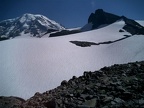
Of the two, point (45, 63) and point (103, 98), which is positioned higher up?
point (45, 63)

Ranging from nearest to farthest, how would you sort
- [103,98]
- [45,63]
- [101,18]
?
[103,98] < [45,63] < [101,18]

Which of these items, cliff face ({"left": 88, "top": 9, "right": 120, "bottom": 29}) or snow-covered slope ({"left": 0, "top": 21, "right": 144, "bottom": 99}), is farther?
cliff face ({"left": 88, "top": 9, "right": 120, "bottom": 29})

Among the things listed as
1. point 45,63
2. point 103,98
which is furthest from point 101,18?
point 103,98

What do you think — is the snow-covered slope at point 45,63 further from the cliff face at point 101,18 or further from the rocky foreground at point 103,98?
the cliff face at point 101,18

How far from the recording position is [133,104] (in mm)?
6754

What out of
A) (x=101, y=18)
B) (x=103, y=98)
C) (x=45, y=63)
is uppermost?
(x=101, y=18)

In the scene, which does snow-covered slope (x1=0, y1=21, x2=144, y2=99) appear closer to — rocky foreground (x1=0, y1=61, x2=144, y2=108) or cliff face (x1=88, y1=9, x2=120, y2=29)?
rocky foreground (x1=0, y1=61, x2=144, y2=108)

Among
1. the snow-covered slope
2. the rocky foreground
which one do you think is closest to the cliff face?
the snow-covered slope

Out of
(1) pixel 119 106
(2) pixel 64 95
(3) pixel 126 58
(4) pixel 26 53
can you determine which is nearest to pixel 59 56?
(4) pixel 26 53

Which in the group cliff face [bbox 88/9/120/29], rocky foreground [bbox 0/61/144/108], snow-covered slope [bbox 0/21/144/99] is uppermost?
cliff face [bbox 88/9/120/29]

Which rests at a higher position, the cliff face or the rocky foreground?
the cliff face

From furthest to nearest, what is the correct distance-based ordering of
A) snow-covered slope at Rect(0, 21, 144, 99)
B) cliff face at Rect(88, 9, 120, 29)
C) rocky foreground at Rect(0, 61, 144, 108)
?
cliff face at Rect(88, 9, 120, 29)
snow-covered slope at Rect(0, 21, 144, 99)
rocky foreground at Rect(0, 61, 144, 108)

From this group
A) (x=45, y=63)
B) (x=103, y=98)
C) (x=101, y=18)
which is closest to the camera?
(x=103, y=98)

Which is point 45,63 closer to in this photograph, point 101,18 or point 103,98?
point 103,98
